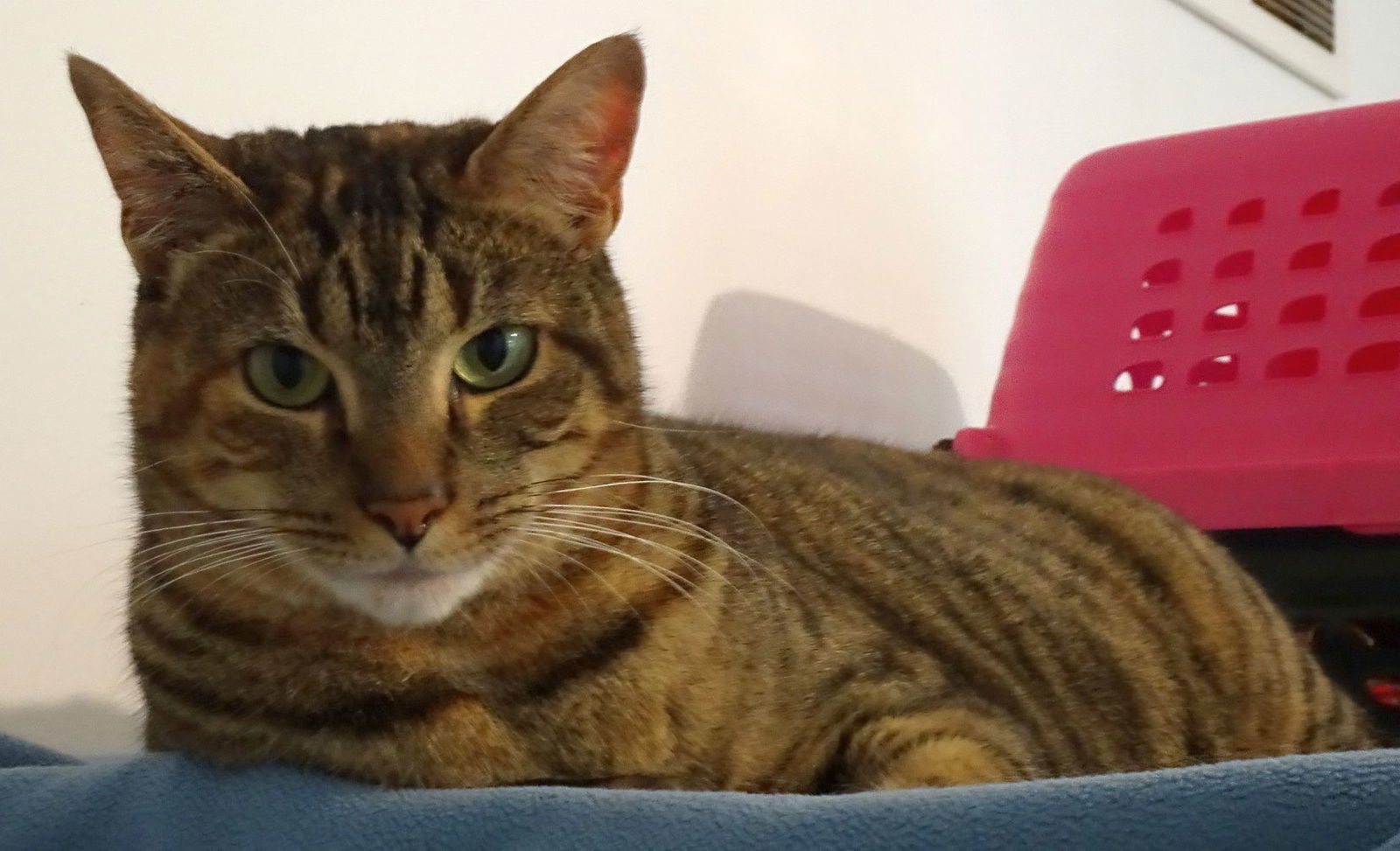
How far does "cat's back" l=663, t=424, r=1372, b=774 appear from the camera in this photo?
118cm

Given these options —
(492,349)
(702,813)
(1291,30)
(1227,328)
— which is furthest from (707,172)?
(1291,30)

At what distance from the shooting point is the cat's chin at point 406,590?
0.80m

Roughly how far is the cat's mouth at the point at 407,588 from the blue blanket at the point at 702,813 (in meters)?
0.12

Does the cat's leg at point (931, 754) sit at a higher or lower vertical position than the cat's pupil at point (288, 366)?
lower

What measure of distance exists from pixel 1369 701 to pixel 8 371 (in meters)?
1.67

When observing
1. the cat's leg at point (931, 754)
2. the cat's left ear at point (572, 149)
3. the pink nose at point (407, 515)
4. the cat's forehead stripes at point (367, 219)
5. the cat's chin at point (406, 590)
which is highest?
the cat's left ear at point (572, 149)

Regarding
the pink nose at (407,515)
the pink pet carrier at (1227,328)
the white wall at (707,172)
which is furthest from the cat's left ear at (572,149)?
the pink pet carrier at (1227,328)

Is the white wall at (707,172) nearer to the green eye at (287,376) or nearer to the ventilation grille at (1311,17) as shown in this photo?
the ventilation grille at (1311,17)

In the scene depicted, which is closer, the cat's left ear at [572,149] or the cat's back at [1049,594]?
the cat's left ear at [572,149]

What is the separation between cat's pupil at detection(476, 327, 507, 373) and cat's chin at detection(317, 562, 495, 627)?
0.15 metres

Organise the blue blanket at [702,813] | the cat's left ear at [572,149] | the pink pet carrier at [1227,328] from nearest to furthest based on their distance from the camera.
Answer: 1. the blue blanket at [702,813]
2. the cat's left ear at [572,149]
3. the pink pet carrier at [1227,328]

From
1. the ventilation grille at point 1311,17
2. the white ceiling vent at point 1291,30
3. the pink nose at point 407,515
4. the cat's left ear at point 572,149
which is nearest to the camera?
the pink nose at point 407,515

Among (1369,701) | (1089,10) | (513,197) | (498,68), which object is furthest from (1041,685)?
(1089,10)

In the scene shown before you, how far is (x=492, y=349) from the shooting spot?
87 cm
